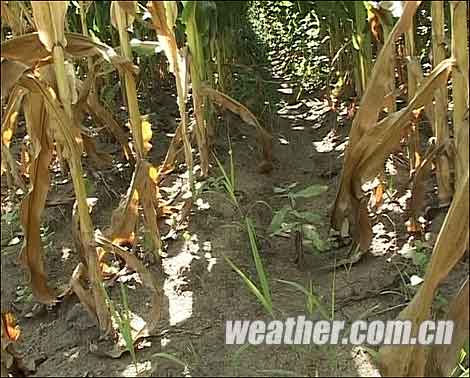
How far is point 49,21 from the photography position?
1766 mm

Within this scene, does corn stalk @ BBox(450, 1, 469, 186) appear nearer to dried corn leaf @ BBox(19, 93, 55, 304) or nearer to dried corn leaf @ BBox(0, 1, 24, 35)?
dried corn leaf @ BBox(19, 93, 55, 304)

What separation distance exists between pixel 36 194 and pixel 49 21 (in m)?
0.45

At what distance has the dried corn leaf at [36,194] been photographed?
1.90 metres

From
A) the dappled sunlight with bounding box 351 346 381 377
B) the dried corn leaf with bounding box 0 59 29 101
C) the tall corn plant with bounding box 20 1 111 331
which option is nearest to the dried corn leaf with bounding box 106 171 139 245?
the tall corn plant with bounding box 20 1 111 331

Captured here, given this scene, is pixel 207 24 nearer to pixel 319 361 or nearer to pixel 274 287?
pixel 274 287

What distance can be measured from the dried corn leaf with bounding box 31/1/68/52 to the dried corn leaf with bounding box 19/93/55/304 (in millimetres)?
180

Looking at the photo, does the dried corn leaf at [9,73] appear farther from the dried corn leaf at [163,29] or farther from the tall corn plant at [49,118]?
the dried corn leaf at [163,29]

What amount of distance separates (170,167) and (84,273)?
0.76m

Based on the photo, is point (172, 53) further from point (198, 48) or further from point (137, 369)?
point (137, 369)

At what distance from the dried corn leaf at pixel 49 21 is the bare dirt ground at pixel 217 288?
79 cm

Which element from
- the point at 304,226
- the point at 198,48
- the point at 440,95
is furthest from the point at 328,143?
the point at 440,95

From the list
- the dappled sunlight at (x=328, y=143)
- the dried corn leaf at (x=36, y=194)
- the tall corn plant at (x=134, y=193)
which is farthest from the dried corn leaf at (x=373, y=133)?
the dappled sunlight at (x=328, y=143)

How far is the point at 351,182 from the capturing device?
2068 mm

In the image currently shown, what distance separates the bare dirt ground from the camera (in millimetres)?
1805
